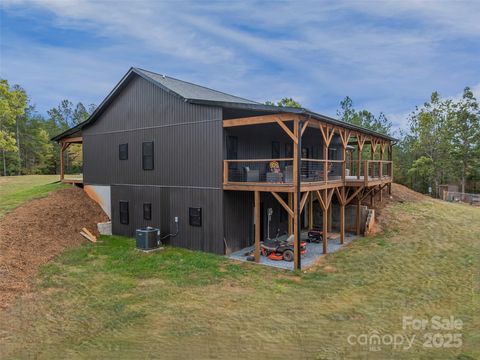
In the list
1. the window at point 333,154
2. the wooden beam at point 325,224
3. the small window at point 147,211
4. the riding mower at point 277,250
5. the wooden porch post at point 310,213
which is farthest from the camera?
the window at point 333,154

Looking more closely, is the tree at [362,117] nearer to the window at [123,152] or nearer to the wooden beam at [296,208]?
the window at [123,152]

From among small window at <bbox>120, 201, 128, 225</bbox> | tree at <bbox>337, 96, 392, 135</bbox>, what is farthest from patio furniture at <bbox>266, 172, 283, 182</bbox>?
tree at <bbox>337, 96, 392, 135</bbox>

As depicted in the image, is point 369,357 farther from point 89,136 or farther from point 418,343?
point 89,136

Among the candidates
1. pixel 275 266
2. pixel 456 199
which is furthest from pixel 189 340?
pixel 456 199

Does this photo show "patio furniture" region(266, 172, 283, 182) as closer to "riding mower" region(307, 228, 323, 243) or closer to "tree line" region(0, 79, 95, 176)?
"riding mower" region(307, 228, 323, 243)

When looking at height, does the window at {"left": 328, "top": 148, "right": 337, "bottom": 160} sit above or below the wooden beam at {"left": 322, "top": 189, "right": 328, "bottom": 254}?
above

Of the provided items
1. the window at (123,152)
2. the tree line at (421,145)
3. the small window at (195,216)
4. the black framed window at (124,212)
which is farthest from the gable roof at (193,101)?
the tree line at (421,145)
